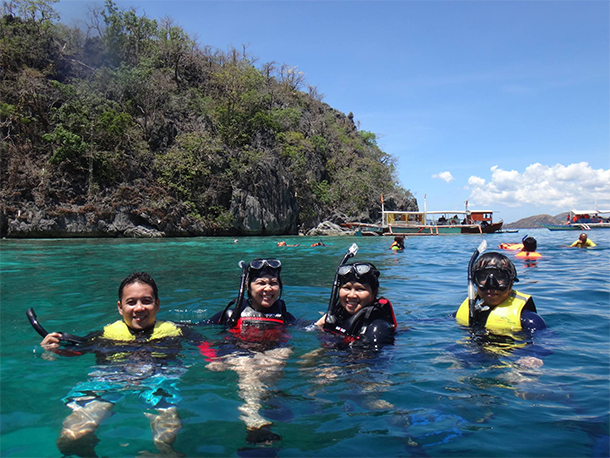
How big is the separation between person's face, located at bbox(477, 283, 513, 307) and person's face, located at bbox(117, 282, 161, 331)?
342 centimetres

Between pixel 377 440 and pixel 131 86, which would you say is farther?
pixel 131 86

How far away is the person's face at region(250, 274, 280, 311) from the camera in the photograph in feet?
15.3

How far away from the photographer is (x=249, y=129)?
36.7 m

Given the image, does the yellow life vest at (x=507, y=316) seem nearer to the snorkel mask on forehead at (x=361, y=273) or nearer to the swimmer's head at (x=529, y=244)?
the snorkel mask on forehead at (x=361, y=273)

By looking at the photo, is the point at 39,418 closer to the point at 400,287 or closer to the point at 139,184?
the point at 400,287

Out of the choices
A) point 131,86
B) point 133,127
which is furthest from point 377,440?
point 131,86

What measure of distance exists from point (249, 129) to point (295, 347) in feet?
112

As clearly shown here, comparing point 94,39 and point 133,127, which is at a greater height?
point 94,39

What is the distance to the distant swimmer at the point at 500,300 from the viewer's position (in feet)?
14.3

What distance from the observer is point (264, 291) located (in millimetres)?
4684

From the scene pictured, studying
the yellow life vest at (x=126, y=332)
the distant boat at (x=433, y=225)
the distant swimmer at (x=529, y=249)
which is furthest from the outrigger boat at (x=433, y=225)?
the yellow life vest at (x=126, y=332)

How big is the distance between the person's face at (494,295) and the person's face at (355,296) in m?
1.24

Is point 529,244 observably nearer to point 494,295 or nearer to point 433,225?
point 494,295

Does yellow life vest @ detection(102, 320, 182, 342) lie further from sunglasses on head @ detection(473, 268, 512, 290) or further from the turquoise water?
sunglasses on head @ detection(473, 268, 512, 290)
